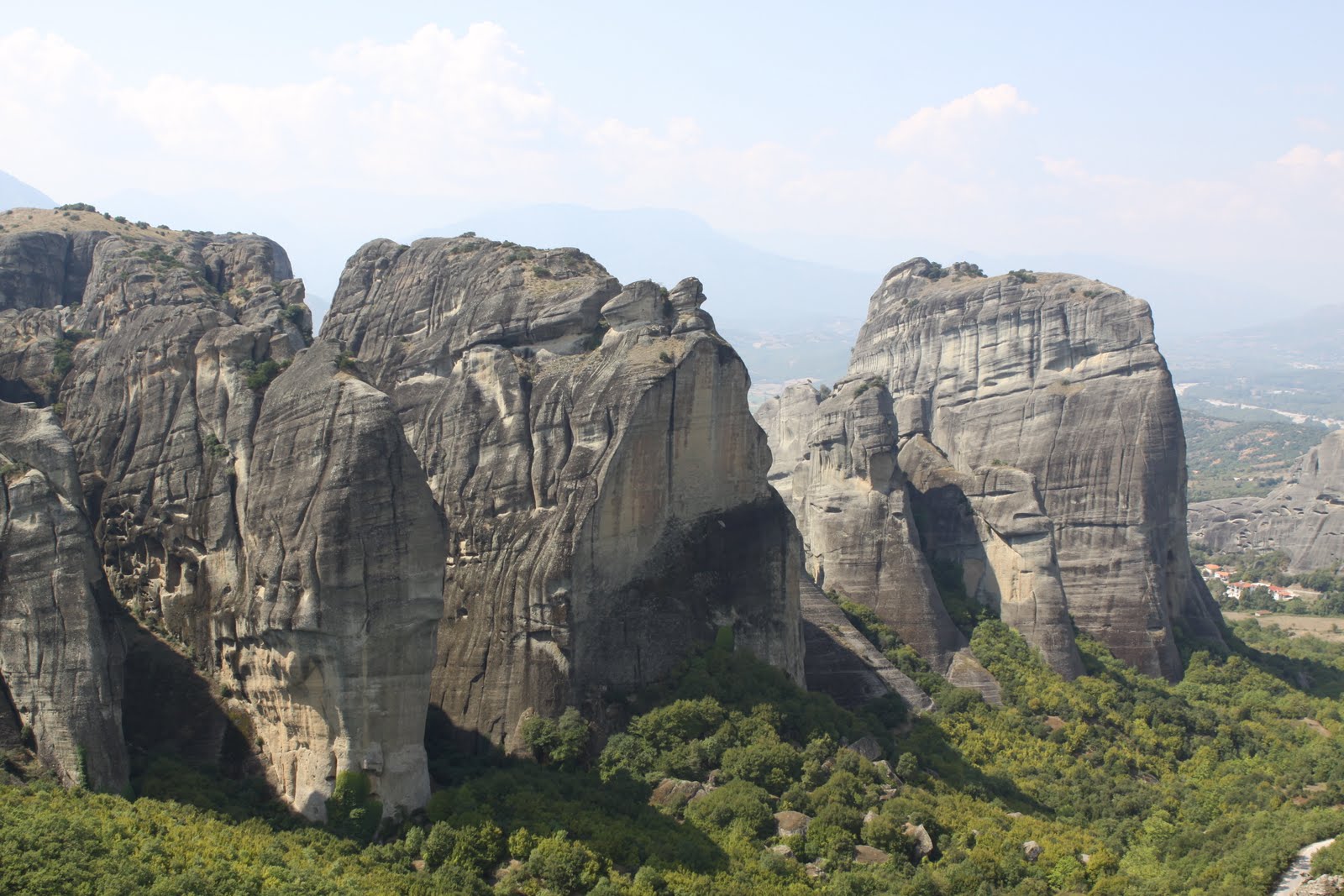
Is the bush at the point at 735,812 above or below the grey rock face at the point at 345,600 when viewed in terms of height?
below

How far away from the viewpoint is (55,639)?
26.7m

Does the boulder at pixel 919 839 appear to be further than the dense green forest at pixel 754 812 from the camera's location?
Yes

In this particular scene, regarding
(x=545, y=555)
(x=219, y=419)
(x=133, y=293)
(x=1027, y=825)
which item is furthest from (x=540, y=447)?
(x=1027, y=825)

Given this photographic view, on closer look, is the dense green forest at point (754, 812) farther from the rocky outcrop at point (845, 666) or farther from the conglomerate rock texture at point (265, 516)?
the conglomerate rock texture at point (265, 516)

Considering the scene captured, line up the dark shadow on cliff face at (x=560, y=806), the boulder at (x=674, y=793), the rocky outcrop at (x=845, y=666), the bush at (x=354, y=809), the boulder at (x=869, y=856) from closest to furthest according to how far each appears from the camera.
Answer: the bush at (x=354, y=809)
the dark shadow on cliff face at (x=560, y=806)
the boulder at (x=869, y=856)
the boulder at (x=674, y=793)
the rocky outcrop at (x=845, y=666)

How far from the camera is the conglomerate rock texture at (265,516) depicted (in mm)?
28000

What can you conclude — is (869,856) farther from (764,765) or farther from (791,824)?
(764,765)

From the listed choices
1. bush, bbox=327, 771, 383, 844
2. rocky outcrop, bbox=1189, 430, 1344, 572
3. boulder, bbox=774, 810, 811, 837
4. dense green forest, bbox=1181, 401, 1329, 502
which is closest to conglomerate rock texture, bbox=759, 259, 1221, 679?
boulder, bbox=774, 810, 811, 837

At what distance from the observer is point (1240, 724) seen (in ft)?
158

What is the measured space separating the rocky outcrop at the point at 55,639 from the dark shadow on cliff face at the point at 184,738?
4.89 feet

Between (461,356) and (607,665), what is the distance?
1102 centimetres

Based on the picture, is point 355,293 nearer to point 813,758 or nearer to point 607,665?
point 607,665

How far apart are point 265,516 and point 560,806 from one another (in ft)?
31.9

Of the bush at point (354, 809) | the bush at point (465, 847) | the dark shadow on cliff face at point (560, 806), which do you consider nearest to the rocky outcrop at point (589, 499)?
the dark shadow on cliff face at point (560, 806)
